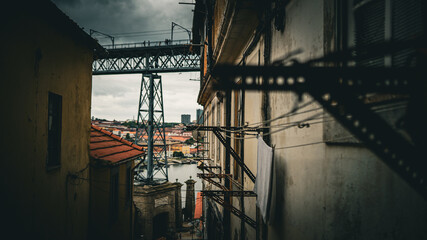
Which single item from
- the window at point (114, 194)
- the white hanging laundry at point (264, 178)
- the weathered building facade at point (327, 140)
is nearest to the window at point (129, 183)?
the window at point (114, 194)

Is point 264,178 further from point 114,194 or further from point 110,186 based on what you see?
point 114,194

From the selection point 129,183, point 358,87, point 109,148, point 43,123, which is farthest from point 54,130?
point 358,87

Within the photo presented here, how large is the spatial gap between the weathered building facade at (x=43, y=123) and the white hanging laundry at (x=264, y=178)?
4.45 metres

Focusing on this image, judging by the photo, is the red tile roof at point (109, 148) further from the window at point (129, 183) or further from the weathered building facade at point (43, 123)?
the window at point (129, 183)

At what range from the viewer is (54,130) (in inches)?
221

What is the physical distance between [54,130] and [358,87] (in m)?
6.26

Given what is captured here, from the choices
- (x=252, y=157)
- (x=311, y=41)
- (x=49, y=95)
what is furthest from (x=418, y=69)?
(x=49, y=95)

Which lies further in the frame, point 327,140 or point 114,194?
point 114,194

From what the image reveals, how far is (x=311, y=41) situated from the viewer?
337 centimetres

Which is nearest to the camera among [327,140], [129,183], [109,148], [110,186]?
[327,140]

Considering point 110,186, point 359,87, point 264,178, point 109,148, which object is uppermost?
point 359,87

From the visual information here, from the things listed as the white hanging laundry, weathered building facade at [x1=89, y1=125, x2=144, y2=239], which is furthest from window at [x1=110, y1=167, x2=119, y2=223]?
the white hanging laundry

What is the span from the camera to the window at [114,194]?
845 cm

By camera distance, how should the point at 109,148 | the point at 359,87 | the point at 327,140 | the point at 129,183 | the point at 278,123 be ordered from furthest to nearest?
1. the point at 129,183
2. the point at 109,148
3. the point at 278,123
4. the point at 327,140
5. the point at 359,87
